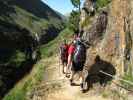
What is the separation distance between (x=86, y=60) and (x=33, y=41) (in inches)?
4325

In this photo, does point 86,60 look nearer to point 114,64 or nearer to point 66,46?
point 114,64

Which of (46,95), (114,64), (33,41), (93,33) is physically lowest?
(46,95)

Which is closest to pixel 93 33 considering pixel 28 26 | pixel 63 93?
pixel 63 93

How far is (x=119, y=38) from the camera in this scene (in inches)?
875

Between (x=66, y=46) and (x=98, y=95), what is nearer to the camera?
(x=98, y=95)

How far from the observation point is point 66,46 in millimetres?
27312

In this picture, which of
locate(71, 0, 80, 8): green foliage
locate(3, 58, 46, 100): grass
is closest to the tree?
locate(71, 0, 80, 8): green foliage

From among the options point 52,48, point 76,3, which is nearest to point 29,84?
point 52,48

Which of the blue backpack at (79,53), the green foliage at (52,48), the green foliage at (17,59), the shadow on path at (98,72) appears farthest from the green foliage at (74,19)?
the blue backpack at (79,53)

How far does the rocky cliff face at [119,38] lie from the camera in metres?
20.8

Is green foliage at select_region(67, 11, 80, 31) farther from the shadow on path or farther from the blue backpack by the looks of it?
the blue backpack

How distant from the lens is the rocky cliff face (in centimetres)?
2078

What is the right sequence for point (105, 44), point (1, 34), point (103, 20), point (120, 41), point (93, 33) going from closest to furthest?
point (120, 41) → point (105, 44) → point (103, 20) → point (93, 33) → point (1, 34)

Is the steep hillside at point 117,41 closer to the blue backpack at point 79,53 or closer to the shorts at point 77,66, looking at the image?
the shorts at point 77,66
